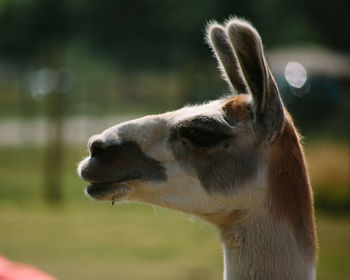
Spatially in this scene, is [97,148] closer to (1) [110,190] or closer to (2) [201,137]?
(1) [110,190]

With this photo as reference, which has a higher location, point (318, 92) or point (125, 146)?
point (318, 92)

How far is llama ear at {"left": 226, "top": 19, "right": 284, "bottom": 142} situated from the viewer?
9.97 feet

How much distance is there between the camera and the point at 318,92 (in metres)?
21.8

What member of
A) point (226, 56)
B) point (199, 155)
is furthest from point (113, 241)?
point (199, 155)

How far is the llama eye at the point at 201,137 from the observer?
318 cm

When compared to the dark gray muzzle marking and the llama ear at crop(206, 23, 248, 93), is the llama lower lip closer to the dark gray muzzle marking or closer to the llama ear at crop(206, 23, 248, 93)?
the dark gray muzzle marking

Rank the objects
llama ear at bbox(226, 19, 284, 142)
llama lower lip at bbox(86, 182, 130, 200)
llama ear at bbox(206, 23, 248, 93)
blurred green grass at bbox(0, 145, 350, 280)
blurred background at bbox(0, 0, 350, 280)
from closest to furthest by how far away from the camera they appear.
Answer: llama ear at bbox(226, 19, 284, 142), llama lower lip at bbox(86, 182, 130, 200), llama ear at bbox(206, 23, 248, 93), blurred green grass at bbox(0, 145, 350, 280), blurred background at bbox(0, 0, 350, 280)

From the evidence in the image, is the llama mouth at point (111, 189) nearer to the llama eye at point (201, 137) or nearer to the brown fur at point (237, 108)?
the llama eye at point (201, 137)

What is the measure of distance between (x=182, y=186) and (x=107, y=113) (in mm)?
22258

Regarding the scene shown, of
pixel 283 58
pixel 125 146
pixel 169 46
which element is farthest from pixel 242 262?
pixel 169 46

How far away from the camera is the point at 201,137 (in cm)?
319

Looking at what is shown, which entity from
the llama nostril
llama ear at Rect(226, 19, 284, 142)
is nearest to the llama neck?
llama ear at Rect(226, 19, 284, 142)

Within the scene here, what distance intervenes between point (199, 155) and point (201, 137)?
0.08m

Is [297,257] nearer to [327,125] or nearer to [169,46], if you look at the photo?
[327,125]
